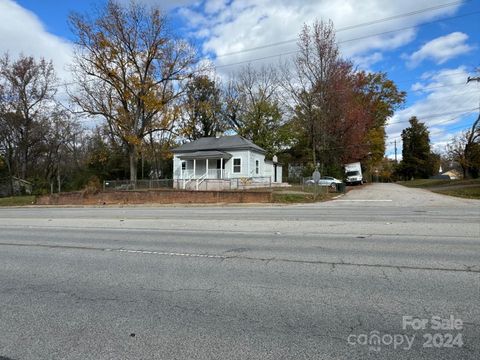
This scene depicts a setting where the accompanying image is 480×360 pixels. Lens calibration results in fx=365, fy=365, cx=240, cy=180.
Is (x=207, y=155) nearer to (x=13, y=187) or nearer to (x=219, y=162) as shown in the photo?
(x=219, y=162)

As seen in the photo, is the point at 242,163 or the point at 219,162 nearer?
the point at 242,163

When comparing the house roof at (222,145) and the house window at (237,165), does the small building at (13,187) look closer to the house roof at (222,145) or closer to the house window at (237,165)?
the house roof at (222,145)

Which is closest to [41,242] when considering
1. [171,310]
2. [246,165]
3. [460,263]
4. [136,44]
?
[171,310]

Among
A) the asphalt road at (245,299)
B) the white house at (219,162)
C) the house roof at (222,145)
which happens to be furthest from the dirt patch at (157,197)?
the asphalt road at (245,299)

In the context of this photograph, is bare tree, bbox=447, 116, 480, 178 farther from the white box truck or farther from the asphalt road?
the asphalt road

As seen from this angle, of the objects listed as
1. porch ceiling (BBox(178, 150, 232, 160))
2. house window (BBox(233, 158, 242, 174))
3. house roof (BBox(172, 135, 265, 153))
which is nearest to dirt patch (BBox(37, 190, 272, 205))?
porch ceiling (BBox(178, 150, 232, 160))

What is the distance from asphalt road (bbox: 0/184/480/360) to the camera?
3840mm

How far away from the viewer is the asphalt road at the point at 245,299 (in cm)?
384

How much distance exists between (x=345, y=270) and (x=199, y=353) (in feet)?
12.1

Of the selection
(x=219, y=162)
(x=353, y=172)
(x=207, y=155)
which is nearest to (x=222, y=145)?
(x=219, y=162)

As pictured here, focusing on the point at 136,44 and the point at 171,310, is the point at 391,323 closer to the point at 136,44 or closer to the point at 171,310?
the point at 171,310

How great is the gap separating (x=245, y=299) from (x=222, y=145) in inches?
1498

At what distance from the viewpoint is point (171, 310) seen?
4.88 metres

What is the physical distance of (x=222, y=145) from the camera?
42.8 m
